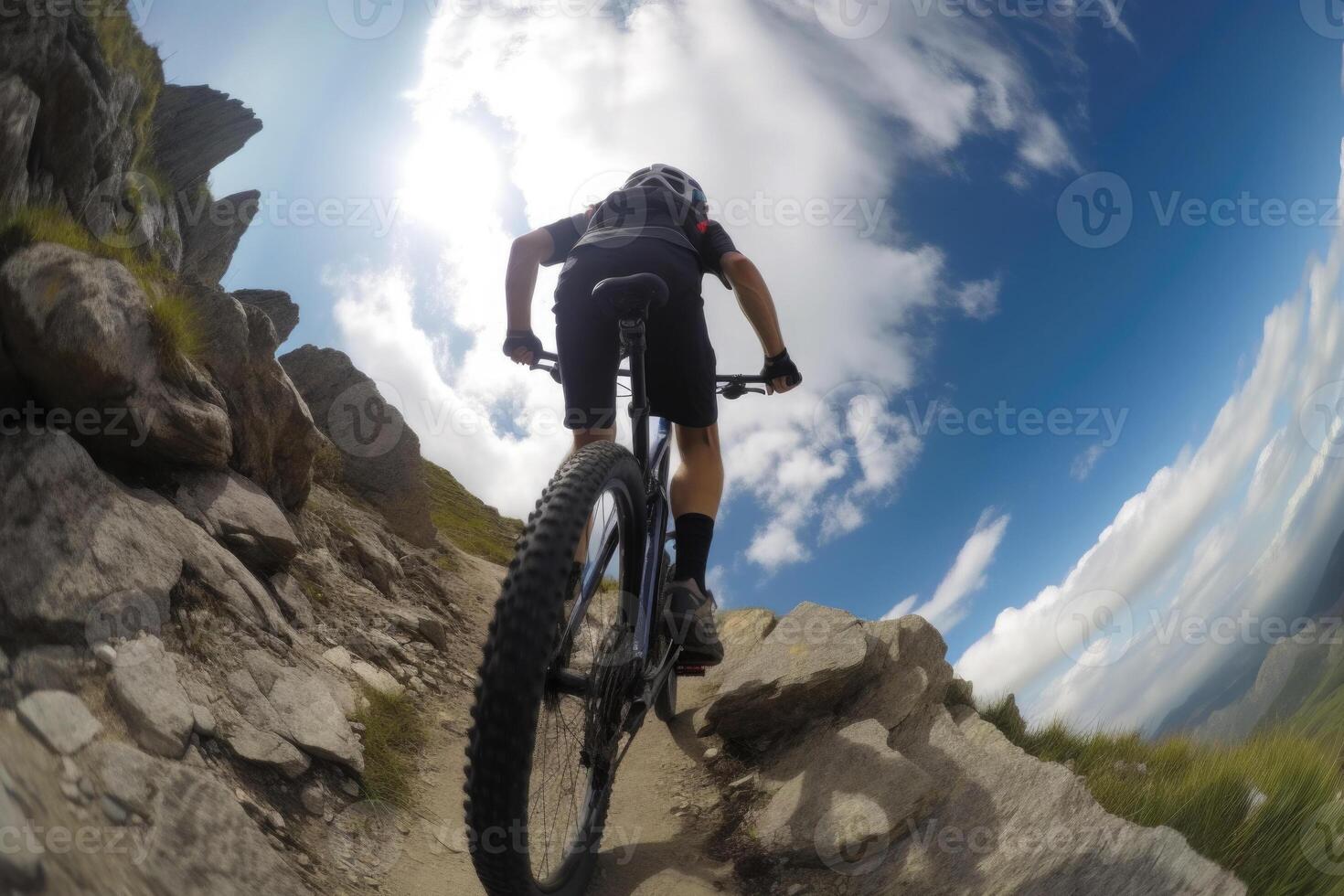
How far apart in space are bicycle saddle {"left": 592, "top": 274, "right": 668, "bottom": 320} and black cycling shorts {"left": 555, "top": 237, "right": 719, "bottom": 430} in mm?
251

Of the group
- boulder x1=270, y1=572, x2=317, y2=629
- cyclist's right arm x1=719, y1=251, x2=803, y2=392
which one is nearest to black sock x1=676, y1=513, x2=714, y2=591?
cyclist's right arm x1=719, y1=251, x2=803, y2=392

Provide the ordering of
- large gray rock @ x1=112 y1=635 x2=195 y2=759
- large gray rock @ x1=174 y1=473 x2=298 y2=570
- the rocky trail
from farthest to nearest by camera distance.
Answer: large gray rock @ x1=174 y1=473 x2=298 y2=570 → large gray rock @ x1=112 y1=635 x2=195 y2=759 → the rocky trail

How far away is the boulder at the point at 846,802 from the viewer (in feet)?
12.3

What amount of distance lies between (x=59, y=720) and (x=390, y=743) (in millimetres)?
2132

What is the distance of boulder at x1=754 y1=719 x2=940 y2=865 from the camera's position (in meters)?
3.74

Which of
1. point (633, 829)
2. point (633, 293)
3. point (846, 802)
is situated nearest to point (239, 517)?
point (633, 829)

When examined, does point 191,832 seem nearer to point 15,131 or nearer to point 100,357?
point 100,357

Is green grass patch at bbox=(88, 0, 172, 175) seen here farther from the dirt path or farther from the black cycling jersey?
the dirt path

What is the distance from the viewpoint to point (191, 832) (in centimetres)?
244

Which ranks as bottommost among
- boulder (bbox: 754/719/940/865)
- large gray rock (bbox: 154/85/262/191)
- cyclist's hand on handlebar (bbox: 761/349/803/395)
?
boulder (bbox: 754/719/940/865)

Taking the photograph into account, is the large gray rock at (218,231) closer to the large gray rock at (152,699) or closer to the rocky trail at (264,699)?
the rocky trail at (264,699)

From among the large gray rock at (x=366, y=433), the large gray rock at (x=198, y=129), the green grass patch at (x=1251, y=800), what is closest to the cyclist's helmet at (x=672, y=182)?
the green grass patch at (x=1251, y=800)

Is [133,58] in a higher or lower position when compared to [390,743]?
higher

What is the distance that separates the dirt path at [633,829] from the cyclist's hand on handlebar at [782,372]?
2.89m
